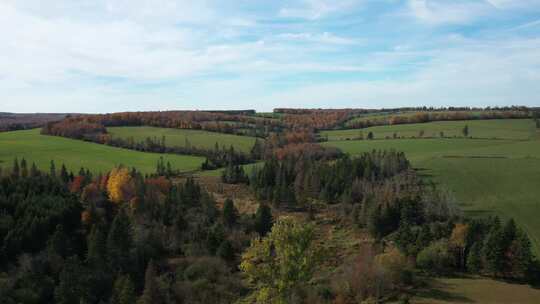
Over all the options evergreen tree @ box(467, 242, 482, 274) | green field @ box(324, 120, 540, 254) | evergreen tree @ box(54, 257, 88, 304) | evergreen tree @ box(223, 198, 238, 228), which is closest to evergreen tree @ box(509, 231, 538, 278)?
evergreen tree @ box(467, 242, 482, 274)

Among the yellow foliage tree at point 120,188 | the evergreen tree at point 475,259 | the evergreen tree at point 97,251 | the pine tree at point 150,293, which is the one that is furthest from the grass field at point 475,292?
the yellow foliage tree at point 120,188

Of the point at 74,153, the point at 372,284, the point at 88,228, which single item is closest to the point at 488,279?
the point at 372,284

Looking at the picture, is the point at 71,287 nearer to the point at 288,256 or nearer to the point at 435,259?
the point at 288,256

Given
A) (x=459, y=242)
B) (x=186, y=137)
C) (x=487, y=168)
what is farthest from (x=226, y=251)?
(x=186, y=137)

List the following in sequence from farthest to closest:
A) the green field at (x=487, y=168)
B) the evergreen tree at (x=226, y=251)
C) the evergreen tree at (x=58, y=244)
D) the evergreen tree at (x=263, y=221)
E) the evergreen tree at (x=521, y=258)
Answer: the evergreen tree at (x=263, y=221) < the green field at (x=487, y=168) < the evergreen tree at (x=226, y=251) < the evergreen tree at (x=58, y=244) < the evergreen tree at (x=521, y=258)

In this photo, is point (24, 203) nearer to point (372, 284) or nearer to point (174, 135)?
point (372, 284)

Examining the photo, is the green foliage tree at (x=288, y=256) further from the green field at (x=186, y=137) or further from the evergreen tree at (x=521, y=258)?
the green field at (x=186, y=137)
